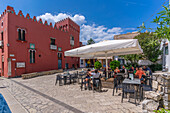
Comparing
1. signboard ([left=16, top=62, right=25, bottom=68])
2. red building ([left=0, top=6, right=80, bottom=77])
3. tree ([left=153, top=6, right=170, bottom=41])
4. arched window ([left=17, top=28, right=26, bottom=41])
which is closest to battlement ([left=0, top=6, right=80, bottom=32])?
red building ([left=0, top=6, right=80, bottom=77])

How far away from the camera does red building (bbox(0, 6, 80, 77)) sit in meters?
10.7

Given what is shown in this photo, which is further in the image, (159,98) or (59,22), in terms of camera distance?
(59,22)

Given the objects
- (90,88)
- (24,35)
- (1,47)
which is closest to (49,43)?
(24,35)

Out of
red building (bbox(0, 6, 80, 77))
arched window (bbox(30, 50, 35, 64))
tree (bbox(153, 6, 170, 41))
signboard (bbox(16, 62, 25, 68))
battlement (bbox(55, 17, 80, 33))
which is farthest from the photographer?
battlement (bbox(55, 17, 80, 33))

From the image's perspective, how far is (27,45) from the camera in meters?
12.4

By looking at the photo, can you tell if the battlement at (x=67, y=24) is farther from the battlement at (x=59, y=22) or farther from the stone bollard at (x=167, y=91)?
the stone bollard at (x=167, y=91)

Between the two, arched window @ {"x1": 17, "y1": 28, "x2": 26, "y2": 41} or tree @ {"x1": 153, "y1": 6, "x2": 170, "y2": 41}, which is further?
arched window @ {"x1": 17, "y1": 28, "x2": 26, "y2": 41}

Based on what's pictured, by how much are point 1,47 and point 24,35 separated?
323cm

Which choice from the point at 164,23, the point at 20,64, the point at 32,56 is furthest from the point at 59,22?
the point at 164,23

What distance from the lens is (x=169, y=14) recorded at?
1616 mm

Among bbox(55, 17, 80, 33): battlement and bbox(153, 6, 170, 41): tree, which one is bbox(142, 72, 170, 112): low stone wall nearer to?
bbox(153, 6, 170, 41): tree

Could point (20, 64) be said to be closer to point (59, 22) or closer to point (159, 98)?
point (59, 22)

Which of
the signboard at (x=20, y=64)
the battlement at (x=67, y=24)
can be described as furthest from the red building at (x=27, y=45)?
the battlement at (x=67, y=24)

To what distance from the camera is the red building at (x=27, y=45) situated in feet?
35.2
